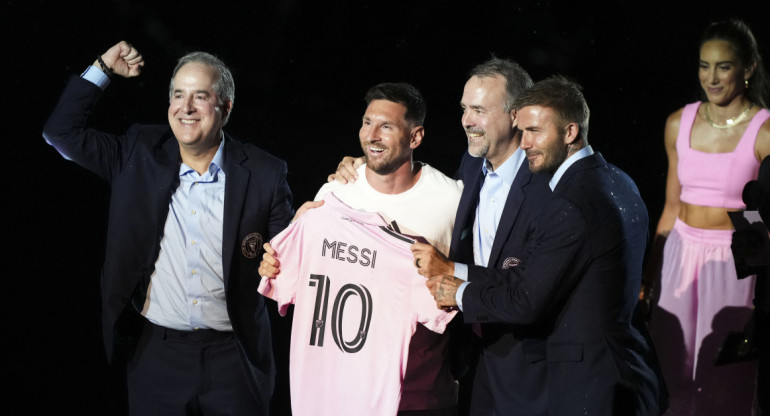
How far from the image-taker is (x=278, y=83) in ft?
14.5

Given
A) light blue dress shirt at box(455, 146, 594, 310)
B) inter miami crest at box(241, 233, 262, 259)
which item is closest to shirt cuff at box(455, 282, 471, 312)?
light blue dress shirt at box(455, 146, 594, 310)

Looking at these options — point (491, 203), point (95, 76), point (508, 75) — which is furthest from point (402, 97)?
point (95, 76)

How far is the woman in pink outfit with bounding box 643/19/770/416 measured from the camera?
12.2 feet

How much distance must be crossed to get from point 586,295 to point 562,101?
0.70m

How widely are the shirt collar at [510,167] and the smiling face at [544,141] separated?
0.23 meters

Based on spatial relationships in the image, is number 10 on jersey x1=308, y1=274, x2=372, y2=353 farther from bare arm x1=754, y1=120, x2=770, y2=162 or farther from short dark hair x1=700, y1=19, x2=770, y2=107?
short dark hair x1=700, y1=19, x2=770, y2=107

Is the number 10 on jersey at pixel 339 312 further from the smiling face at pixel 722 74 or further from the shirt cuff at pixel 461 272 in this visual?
the smiling face at pixel 722 74

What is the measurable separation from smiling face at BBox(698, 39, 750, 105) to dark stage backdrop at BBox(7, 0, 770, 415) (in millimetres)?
718

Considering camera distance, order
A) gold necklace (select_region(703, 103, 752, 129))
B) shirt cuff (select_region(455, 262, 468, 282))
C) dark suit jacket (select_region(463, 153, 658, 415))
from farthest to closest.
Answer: gold necklace (select_region(703, 103, 752, 129)), shirt cuff (select_region(455, 262, 468, 282)), dark suit jacket (select_region(463, 153, 658, 415))

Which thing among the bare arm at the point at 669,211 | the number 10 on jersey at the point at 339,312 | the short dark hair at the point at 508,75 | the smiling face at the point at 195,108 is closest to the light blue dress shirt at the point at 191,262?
the smiling face at the point at 195,108

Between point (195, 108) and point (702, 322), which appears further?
point (702, 322)

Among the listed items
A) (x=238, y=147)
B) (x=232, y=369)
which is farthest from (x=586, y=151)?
(x=232, y=369)

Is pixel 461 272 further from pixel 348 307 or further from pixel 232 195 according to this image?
pixel 232 195

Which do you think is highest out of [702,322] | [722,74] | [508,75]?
[722,74]
